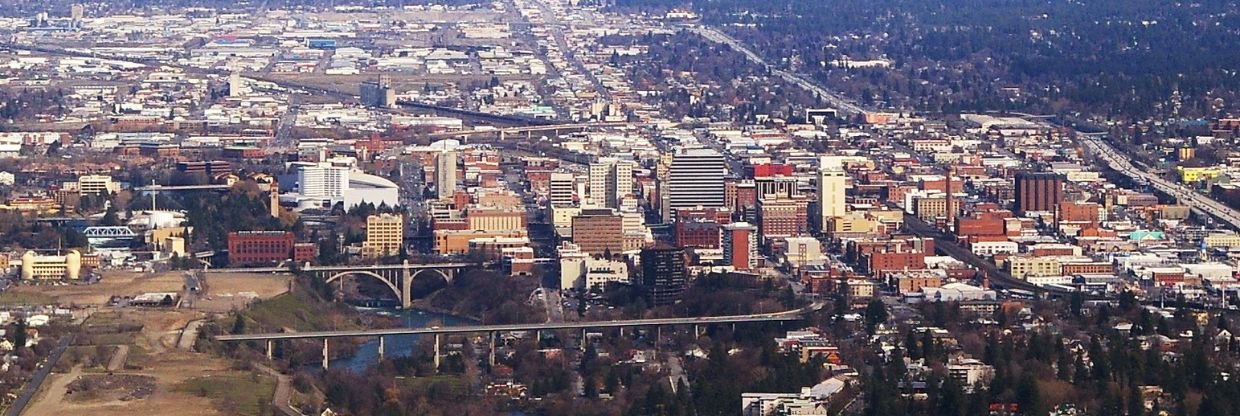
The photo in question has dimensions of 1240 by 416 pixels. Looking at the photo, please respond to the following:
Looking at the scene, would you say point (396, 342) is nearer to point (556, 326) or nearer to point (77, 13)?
point (556, 326)

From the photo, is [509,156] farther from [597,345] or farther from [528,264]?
[597,345]

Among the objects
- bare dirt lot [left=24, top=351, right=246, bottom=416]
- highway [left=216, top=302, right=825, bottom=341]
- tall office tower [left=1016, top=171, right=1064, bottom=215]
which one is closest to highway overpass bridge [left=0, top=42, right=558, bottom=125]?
tall office tower [left=1016, top=171, right=1064, bottom=215]

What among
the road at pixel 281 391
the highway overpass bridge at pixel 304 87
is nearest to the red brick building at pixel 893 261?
the road at pixel 281 391

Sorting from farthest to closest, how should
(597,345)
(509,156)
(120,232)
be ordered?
1. (509,156)
2. (120,232)
3. (597,345)

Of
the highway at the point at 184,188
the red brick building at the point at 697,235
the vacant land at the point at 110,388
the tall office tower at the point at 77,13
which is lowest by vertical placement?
the vacant land at the point at 110,388

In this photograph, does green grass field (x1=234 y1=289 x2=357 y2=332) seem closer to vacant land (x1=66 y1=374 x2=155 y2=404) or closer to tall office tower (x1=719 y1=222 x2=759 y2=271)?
vacant land (x1=66 y1=374 x2=155 y2=404)

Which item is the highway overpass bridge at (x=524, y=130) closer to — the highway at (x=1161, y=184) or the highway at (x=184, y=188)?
the highway at (x=1161, y=184)

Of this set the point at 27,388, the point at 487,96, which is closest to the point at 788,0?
the point at 487,96
